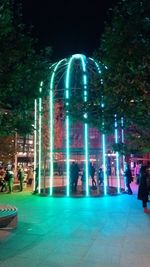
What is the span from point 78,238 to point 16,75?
447 cm

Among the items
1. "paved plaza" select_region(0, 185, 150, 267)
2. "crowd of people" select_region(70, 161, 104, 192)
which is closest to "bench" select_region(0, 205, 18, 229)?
"paved plaza" select_region(0, 185, 150, 267)

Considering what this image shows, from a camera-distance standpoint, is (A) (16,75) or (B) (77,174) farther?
(B) (77,174)

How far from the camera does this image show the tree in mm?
10367

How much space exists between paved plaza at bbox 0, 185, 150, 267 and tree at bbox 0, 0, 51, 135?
292 centimetres

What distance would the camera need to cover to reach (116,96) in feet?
43.0

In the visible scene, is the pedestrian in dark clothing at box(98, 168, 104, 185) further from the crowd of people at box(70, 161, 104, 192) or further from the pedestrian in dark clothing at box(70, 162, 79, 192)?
the pedestrian in dark clothing at box(70, 162, 79, 192)

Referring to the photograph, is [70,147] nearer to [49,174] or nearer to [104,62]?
[49,174]

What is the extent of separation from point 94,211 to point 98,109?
12.4 feet

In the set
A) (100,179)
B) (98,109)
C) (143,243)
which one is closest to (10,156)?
(100,179)

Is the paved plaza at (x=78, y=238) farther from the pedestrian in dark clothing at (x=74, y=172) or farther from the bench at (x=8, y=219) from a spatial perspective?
the pedestrian in dark clothing at (x=74, y=172)

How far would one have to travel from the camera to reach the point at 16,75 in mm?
10469

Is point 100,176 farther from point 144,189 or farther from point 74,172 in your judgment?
point 144,189

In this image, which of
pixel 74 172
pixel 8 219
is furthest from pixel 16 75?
pixel 74 172

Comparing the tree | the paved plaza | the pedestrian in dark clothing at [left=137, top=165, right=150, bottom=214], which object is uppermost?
the tree
